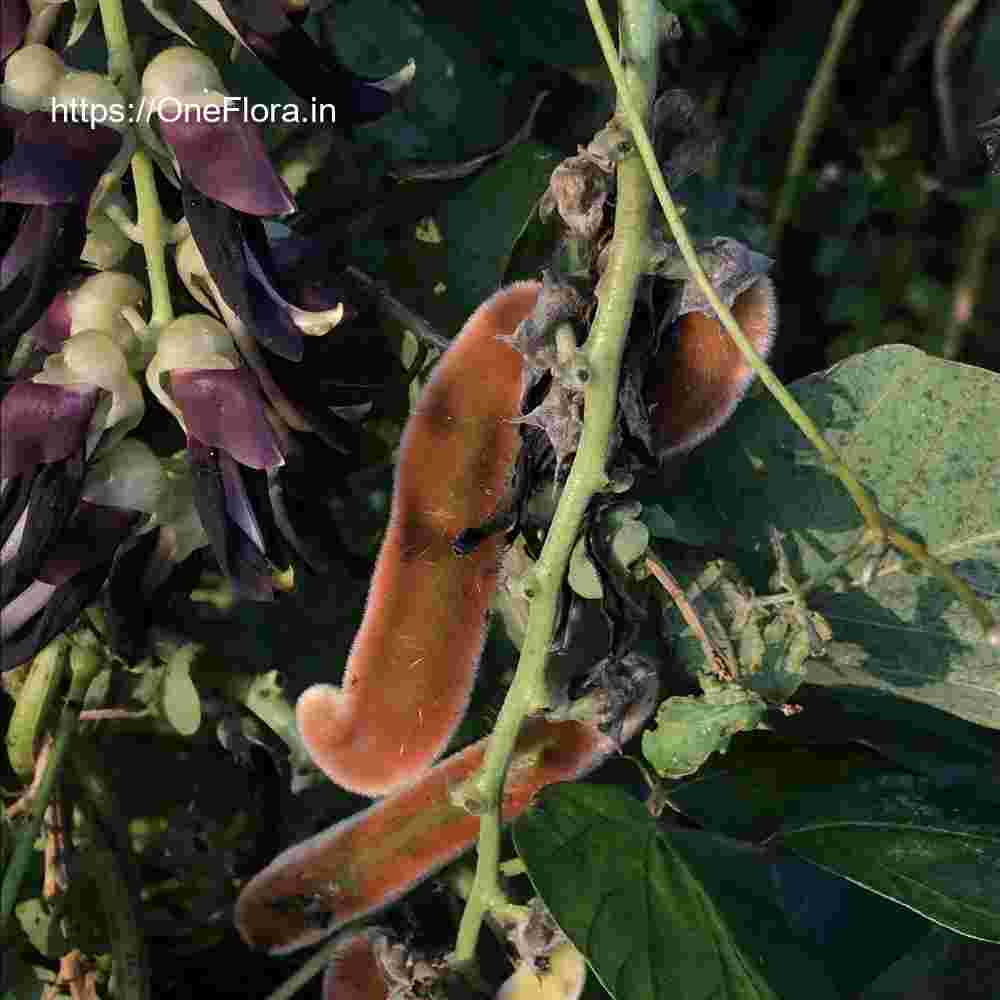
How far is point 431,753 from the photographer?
2.40 ft

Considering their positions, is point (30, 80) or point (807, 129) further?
point (807, 129)

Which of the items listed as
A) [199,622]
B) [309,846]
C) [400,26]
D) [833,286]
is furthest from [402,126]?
[833,286]

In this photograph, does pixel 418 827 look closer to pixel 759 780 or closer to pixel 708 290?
pixel 759 780

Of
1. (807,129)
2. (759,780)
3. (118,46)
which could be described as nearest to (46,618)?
(118,46)

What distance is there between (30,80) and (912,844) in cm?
52

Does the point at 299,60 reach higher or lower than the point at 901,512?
higher

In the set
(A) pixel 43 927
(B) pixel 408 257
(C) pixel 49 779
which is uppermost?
(B) pixel 408 257

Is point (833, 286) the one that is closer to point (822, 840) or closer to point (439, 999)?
point (822, 840)

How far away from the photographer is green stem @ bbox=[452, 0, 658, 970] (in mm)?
629

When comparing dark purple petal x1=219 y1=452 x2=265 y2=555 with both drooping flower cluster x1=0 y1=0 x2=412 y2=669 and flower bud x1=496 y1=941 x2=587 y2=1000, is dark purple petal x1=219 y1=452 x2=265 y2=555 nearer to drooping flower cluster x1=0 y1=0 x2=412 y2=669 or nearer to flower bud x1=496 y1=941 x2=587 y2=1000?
drooping flower cluster x1=0 y1=0 x2=412 y2=669

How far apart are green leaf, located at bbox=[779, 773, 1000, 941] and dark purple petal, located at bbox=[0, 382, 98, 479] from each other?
0.40 meters

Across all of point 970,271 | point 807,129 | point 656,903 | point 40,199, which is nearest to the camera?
point 40,199

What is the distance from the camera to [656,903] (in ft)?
2.23

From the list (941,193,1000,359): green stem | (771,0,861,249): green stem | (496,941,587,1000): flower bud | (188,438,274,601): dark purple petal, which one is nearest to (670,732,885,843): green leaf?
(496,941,587,1000): flower bud
